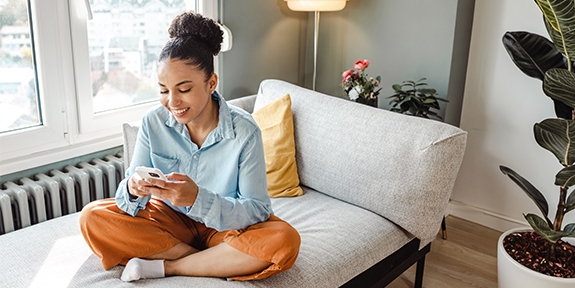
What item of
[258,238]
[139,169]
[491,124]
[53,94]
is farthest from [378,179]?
[53,94]

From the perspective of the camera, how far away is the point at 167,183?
4.32 ft

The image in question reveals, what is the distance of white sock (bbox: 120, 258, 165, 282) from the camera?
142cm

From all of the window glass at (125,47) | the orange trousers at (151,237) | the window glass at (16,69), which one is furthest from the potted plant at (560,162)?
the window glass at (16,69)

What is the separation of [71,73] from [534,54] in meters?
1.94

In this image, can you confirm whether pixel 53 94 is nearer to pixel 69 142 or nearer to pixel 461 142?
pixel 69 142

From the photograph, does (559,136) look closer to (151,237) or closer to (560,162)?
(560,162)

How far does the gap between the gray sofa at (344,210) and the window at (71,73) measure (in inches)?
12.3

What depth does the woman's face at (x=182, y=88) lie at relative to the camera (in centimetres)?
141

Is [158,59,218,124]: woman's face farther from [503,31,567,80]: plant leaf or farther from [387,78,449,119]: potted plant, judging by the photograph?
[503,31,567,80]: plant leaf

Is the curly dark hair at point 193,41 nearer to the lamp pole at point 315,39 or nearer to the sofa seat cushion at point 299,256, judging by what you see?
the sofa seat cushion at point 299,256

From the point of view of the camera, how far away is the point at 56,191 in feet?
6.37

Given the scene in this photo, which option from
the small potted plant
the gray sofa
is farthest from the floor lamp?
the gray sofa

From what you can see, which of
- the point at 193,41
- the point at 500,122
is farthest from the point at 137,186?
the point at 500,122

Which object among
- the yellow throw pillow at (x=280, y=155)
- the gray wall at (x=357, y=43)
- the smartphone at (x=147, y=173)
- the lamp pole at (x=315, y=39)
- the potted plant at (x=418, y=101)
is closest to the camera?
the smartphone at (x=147, y=173)
